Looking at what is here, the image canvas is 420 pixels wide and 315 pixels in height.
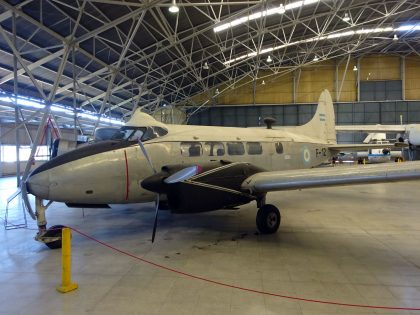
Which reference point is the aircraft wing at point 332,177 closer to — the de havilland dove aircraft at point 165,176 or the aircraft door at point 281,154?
the de havilland dove aircraft at point 165,176

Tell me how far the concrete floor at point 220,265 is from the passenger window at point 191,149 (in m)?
2.10

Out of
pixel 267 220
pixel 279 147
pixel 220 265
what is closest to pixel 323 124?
pixel 279 147

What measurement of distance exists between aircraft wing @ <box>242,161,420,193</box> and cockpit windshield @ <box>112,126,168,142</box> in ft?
9.04

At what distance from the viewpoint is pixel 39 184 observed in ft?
20.9

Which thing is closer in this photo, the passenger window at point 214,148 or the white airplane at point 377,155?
the passenger window at point 214,148

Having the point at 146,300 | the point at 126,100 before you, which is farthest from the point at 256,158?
the point at 126,100

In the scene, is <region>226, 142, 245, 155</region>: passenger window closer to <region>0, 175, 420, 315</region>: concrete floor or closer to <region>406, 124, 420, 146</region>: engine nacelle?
<region>0, 175, 420, 315</region>: concrete floor

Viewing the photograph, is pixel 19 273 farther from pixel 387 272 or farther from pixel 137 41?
pixel 137 41

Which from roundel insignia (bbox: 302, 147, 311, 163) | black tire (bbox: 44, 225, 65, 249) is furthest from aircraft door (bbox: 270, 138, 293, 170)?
black tire (bbox: 44, 225, 65, 249)

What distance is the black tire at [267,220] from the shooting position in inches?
311

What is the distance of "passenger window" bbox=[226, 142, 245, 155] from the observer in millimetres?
9698

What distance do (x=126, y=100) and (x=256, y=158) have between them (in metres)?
Result: 23.0

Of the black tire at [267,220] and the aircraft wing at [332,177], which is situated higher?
the aircraft wing at [332,177]

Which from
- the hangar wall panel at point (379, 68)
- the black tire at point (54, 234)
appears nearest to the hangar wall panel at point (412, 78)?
the hangar wall panel at point (379, 68)
